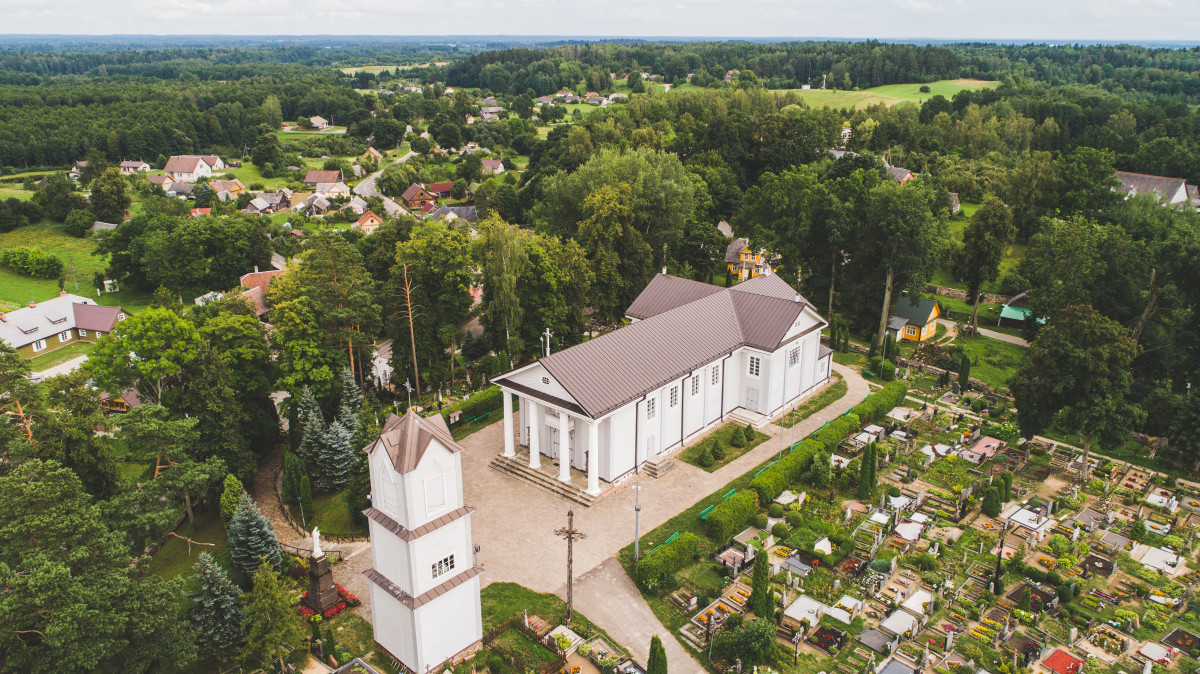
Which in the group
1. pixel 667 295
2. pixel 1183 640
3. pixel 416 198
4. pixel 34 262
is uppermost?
pixel 667 295

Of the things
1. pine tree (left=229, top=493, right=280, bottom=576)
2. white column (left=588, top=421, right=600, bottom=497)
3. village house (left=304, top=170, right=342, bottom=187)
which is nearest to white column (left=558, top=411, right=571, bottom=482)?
white column (left=588, top=421, right=600, bottom=497)

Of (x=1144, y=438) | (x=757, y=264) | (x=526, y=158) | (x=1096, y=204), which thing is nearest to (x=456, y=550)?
(x=1144, y=438)

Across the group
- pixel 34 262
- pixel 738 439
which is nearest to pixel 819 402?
pixel 738 439

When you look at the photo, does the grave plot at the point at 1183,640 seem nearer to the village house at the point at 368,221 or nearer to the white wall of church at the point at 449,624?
the white wall of church at the point at 449,624

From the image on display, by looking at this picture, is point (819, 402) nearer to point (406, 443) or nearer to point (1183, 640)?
point (1183, 640)

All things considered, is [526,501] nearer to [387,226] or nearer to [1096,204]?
[387,226]

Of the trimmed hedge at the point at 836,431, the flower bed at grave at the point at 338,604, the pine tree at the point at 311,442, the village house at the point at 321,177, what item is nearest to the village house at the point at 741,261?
the trimmed hedge at the point at 836,431
